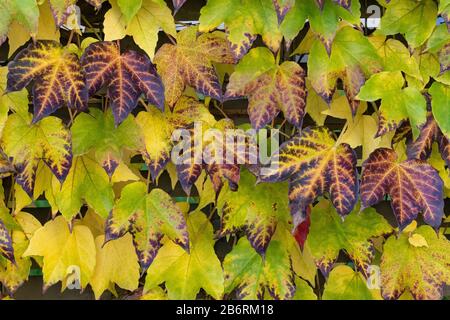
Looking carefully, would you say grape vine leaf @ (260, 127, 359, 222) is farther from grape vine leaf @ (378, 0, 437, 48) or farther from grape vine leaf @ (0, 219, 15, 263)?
grape vine leaf @ (0, 219, 15, 263)

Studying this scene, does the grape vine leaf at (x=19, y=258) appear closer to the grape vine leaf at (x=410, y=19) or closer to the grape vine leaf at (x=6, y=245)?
the grape vine leaf at (x=6, y=245)

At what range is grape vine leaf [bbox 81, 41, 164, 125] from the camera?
1.02 m

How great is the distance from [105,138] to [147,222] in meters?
0.19

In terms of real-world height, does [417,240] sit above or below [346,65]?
below

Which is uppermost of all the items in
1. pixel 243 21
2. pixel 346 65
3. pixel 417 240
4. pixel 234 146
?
pixel 243 21

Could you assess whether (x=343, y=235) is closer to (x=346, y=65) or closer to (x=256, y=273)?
(x=256, y=273)

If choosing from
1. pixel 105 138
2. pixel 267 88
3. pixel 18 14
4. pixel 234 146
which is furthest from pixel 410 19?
pixel 18 14

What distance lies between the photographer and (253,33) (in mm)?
1021

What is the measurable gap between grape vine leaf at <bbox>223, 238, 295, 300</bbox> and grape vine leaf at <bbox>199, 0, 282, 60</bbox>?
41 centimetres

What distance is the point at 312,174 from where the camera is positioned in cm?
102

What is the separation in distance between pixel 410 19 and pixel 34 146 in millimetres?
800

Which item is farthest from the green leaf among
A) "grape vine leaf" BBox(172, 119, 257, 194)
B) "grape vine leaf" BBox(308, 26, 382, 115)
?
"grape vine leaf" BBox(308, 26, 382, 115)

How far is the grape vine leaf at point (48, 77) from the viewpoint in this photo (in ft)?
3.34

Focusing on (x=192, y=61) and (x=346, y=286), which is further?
(x=346, y=286)
